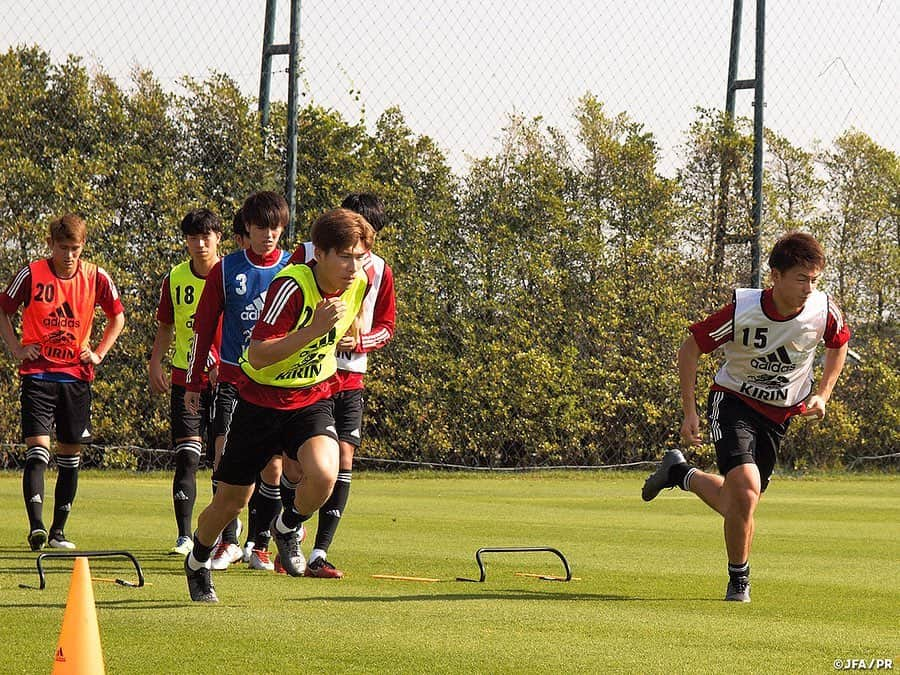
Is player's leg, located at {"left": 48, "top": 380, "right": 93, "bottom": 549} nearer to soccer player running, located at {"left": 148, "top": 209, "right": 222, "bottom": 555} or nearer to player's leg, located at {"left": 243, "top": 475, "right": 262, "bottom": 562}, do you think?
soccer player running, located at {"left": 148, "top": 209, "right": 222, "bottom": 555}

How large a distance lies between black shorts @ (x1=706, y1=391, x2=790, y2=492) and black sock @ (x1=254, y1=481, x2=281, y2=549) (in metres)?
2.46

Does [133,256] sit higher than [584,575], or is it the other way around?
[133,256]

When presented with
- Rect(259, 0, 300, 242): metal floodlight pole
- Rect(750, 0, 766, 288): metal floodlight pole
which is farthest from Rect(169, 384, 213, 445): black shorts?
Rect(750, 0, 766, 288): metal floodlight pole

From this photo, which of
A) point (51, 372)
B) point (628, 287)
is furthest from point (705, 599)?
point (628, 287)

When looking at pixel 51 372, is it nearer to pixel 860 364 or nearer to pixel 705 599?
pixel 705 599

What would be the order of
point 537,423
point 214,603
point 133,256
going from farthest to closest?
1. point 537,423
2. point 133,256
3. point 214,603

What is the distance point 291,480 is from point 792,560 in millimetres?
3190

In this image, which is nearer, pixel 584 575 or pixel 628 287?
pixel 584 575

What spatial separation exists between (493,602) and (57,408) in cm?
445

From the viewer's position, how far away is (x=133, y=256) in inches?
683

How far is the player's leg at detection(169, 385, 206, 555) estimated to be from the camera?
9062 mm

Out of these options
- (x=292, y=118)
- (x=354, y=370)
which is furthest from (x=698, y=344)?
(x=292, y=118)

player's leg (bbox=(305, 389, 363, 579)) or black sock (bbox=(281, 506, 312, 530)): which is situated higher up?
player's leg (bbox=(305, 389, 363, 579))

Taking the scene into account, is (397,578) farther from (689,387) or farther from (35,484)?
(35,484)
